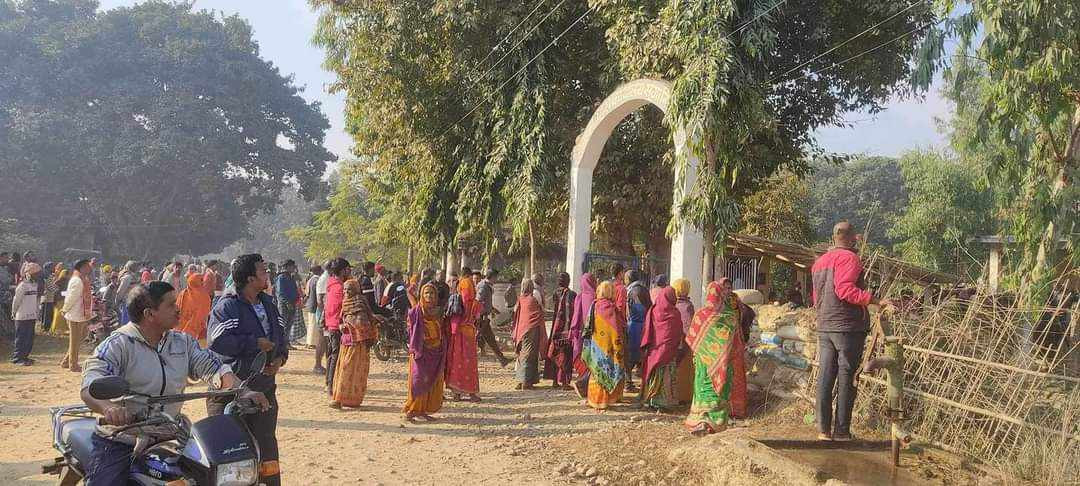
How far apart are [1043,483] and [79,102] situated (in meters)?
45.9

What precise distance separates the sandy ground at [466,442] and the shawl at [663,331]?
708 millimetres

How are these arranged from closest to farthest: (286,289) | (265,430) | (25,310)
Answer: (265,430), (286,289), (25,310)

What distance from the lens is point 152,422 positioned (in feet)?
10.4

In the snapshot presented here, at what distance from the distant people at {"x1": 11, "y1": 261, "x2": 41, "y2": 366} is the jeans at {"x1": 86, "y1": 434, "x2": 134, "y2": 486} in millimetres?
9607

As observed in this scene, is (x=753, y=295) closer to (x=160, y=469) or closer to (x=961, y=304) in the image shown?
(x=961, y=304)

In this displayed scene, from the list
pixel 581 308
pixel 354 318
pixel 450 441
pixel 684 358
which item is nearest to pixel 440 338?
pixel 354 318

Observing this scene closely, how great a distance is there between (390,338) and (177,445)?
10.5 meters

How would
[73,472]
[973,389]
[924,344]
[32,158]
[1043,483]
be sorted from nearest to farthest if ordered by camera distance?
[73,472]
[1043,483]
[973,389]
[924,344]
[32,158]

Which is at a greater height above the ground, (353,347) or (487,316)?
(487,316)

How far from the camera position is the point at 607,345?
30.6 feet

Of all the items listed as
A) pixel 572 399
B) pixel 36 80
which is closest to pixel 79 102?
pixel 36 80

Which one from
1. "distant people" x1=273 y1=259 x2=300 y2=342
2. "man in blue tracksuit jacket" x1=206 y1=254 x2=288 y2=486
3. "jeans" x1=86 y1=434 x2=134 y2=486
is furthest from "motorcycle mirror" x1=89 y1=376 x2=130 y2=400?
"distant people" x1=273 y1=259 x2=300 y2=342

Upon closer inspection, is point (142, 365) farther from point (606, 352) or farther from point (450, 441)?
point (606, 352)

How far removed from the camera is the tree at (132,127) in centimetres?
3934
